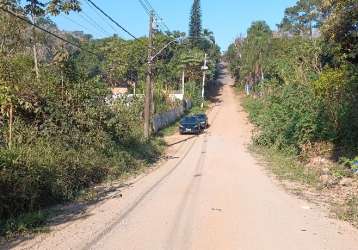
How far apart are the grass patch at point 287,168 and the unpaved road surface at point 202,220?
3.35 ft

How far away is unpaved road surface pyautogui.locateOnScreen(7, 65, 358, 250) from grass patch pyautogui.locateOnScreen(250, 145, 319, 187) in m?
1.02

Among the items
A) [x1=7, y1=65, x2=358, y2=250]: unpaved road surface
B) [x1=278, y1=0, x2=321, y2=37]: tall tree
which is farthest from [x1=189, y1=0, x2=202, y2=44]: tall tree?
[x1=7, y1=65, x2=358, y2=250]: unpaved road surface

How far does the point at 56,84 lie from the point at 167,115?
97.2ft

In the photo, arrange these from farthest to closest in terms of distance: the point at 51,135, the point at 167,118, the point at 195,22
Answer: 1. the point at 195,22
2. the point at 167,118
3. the point at 51,135

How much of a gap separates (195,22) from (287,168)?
100 m

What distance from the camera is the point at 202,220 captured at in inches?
421

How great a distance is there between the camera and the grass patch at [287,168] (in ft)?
59.3

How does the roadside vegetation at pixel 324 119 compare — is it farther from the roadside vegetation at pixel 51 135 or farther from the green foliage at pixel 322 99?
the roadside vegetation at pixel 51 135

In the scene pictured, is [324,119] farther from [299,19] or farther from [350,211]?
[299,19]

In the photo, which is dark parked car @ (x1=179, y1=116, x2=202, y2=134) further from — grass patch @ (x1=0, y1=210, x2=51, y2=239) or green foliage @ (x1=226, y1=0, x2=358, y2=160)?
grass patch @ (x1=0, y1=210, x2=51, y2=239)

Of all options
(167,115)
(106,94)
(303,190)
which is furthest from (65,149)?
(167,115)

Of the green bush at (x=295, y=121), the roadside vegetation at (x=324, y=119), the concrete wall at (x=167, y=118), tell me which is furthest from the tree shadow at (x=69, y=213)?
the concrete wall at (x=167, y=118)

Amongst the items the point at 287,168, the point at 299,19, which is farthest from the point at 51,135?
the point at 299,19

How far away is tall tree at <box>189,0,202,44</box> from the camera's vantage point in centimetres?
11770
